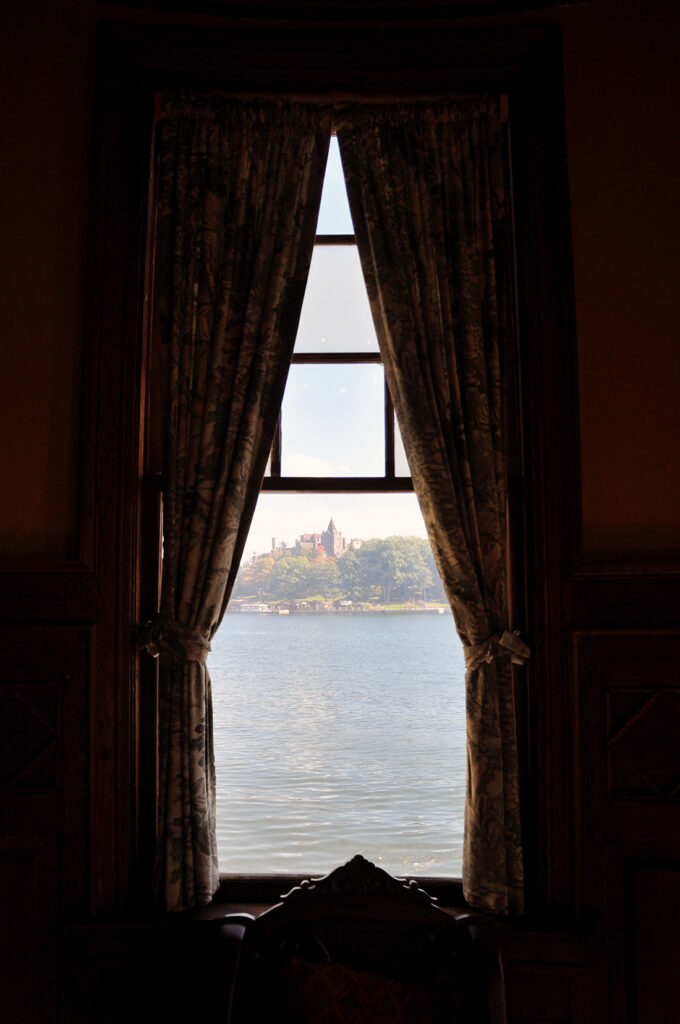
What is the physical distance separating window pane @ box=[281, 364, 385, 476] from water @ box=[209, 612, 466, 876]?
448 mm

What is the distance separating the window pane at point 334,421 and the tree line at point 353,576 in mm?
247

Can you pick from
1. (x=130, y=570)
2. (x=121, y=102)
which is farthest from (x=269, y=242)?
(x=130, y=570)

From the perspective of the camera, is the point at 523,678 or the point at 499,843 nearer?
the point at 499,843

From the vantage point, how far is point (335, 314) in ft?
7.77

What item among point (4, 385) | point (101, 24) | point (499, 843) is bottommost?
point (499, 843)

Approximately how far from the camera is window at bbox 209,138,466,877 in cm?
222

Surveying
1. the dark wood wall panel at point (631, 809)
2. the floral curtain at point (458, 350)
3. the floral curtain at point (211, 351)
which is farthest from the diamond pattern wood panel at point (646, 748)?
the floral curtain at point (211, 351)

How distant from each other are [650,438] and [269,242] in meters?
1.21

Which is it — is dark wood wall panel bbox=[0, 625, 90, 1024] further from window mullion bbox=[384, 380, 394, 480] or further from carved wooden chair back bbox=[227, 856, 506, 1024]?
window mullion bbox=[384, 380, 394, 480]

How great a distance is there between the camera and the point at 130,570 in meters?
2.12

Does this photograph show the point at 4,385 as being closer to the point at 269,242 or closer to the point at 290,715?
the point at 269,242

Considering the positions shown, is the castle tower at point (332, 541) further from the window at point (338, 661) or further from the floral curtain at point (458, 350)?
the floral curtain at point (458, 350)

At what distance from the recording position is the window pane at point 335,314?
236 cm

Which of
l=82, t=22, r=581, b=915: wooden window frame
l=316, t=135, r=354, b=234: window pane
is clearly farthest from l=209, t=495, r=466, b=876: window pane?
l=316, t=135, r=354, b=234: window pane
